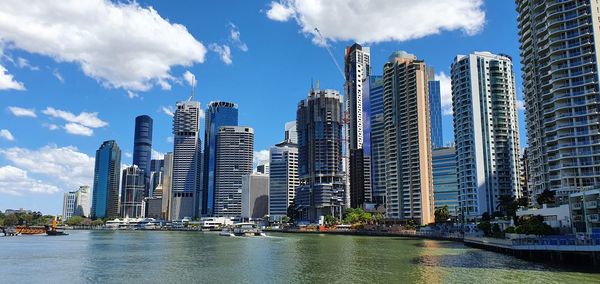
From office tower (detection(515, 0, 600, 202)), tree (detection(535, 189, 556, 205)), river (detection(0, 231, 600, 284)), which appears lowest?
river (detection(0, 231, 600, 284))

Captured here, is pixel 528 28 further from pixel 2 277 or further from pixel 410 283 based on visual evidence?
pixel 2 277

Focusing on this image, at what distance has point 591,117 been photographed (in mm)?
122438

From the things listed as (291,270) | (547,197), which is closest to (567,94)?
(547,197)

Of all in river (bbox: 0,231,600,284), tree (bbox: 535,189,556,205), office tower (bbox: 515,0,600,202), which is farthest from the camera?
office tower (bbox: 515,0,600,202)

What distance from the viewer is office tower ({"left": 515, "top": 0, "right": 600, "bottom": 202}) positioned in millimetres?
122438

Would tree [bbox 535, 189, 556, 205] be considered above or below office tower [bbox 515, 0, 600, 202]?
below

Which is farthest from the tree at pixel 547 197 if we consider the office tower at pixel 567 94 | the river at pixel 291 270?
the river at pixel 291 270

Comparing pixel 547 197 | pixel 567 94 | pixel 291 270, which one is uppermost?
pixel 567 94

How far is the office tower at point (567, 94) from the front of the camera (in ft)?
402

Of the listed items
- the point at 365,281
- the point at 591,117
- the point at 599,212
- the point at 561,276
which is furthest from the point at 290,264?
the point at 591,117

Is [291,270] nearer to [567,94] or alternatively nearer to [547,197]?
[547,197]

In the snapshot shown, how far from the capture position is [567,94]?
414ft

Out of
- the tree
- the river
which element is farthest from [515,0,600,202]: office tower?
the river

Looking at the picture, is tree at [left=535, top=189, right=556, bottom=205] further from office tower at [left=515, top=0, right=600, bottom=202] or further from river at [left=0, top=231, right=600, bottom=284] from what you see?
river at [left=0, top=231, right=600, bottom=284]
